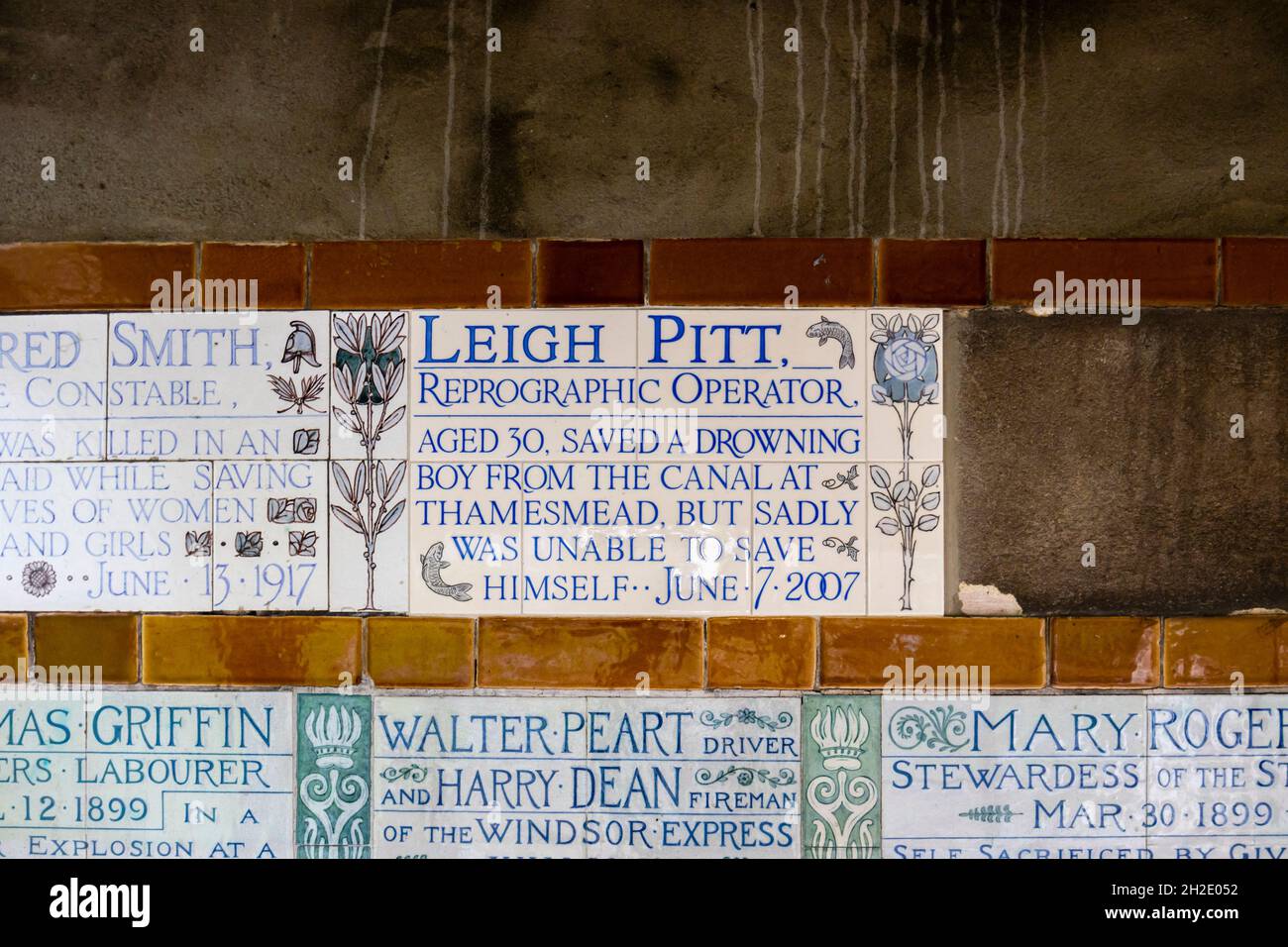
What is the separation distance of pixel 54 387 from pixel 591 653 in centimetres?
190

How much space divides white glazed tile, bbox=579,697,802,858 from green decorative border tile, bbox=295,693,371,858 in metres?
0.70

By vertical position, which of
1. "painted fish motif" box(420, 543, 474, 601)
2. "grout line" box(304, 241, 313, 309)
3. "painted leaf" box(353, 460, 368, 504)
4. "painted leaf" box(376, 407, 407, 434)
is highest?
"grout line" box(304, 241, 313, 309)

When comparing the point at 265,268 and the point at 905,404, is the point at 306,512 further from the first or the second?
the point at 905,404

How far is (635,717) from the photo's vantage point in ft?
8.38

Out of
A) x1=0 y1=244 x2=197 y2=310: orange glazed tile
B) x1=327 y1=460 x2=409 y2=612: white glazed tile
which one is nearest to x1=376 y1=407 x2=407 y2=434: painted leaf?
x1=327 y1=460 x2=409 y2=612: white glazed tile

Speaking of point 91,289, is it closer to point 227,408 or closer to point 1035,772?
point 227,408

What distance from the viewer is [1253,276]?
8.36ft

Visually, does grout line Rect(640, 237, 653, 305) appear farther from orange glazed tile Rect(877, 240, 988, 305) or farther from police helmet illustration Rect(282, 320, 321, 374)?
police helmet illustration Rect(282, 320, 321, 374)

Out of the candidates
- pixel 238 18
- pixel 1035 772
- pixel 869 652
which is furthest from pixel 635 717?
pixel 238 18

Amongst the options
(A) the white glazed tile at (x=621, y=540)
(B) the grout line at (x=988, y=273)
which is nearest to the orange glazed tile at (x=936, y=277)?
(B) the grout line at (x=988, y=273)

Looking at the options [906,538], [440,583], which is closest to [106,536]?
[440,583]

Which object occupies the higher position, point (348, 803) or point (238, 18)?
point (238, 18)

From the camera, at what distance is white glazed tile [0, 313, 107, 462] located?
103 inches

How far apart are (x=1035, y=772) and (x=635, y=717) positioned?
4.09 feet
